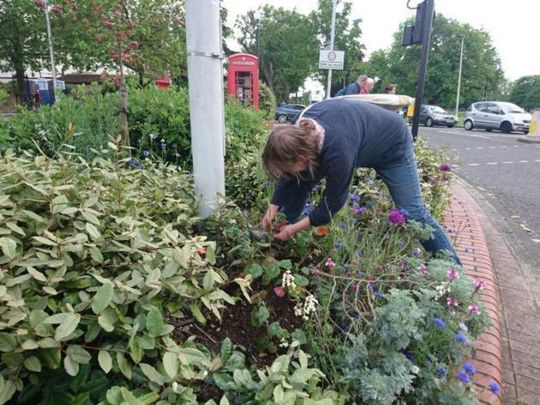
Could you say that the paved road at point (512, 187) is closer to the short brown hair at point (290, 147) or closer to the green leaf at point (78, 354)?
the short brown hair at point (290, 147)

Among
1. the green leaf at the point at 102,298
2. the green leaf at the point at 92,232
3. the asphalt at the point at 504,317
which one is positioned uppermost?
the green leaf at the point at 92,232

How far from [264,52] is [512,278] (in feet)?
136

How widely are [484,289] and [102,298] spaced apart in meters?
2.38

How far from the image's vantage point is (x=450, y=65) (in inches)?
1681

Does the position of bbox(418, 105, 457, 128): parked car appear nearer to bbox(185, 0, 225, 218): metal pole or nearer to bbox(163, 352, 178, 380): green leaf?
bbox(185, 0, 225, 218): metal pole

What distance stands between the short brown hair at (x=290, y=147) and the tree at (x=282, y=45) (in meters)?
34.3

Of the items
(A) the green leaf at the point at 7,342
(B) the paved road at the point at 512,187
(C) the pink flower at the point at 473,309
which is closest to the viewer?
(A) the green leaf at the point at 7,342

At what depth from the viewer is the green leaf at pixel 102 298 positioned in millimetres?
1030

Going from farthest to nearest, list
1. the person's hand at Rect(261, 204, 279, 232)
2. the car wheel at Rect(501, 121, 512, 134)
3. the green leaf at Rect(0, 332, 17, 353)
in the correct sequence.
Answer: the car wheel at Rect(501, 121, 512, 134)
the person's hand at Rect(261, 204, 279, 232)
the green leaf at Rect(0, 332, 17, 353)

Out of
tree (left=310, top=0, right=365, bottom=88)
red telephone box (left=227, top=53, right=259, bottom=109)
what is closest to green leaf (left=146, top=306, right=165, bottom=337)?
red telephone box (left=227, top=53, right=259, bottom=109)

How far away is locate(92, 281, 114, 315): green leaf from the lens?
3.38ft

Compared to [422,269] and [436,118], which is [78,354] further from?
[436,118]

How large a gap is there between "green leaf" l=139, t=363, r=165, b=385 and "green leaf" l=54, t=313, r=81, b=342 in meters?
0.23

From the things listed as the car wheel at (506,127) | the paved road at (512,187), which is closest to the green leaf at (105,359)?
the paved road at (512,187)
